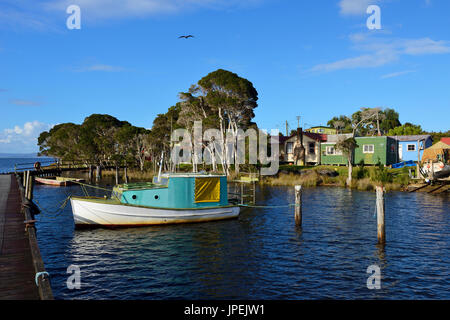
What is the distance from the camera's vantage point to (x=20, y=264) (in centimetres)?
1134

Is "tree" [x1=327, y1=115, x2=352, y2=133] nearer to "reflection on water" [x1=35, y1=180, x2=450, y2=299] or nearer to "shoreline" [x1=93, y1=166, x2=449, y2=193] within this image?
"shoreline" [x1=93, y1=166, x2=449, y2=193]

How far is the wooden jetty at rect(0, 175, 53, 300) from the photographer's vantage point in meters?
9.02

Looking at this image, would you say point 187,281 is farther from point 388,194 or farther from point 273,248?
point 388,194

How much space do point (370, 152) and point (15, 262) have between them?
5671cm

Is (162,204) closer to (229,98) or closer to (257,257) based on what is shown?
(257,257)

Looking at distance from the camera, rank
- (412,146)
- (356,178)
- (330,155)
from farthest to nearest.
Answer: (330,155)
(412,146)
(356,178)

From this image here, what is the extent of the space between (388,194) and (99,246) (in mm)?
32670

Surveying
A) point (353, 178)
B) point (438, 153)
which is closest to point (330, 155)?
point (353, 178)

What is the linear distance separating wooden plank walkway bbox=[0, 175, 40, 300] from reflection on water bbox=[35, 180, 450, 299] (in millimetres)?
1898

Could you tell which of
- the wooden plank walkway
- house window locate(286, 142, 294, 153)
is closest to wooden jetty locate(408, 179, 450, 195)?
house window locate(286, 142, 294, 153)
